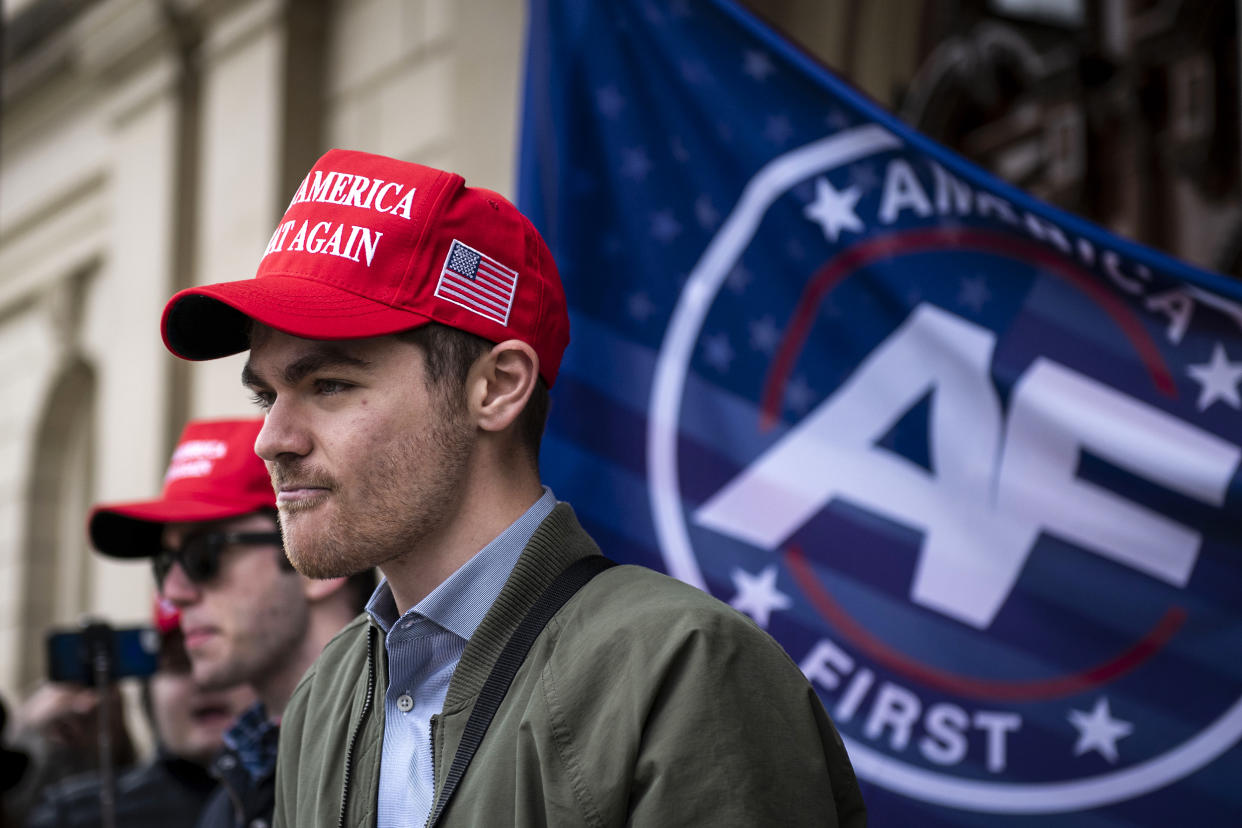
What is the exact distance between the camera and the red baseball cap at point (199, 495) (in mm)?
2996

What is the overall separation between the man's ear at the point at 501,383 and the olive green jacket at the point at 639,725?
20cm

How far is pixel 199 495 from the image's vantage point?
3.05 m

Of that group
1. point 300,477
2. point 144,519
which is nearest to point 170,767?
point 144,519

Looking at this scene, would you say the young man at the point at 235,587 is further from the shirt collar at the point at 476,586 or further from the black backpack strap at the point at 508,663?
the black backpack strap at the point at 508,663

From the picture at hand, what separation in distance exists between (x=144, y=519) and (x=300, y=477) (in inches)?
60.7

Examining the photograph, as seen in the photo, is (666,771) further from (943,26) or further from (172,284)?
(172,284)

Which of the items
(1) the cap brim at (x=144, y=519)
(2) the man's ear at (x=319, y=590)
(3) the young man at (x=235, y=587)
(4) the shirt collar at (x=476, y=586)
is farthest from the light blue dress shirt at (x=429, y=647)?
(1) the cap brim at (x=144, y=519)

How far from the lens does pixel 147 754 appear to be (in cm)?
679

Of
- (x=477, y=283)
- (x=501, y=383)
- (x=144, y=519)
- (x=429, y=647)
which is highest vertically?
(x=477, y=283)

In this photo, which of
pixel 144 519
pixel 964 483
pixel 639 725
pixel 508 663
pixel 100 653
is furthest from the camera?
pixel 100 653

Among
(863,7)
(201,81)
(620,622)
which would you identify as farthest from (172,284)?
(620,622)

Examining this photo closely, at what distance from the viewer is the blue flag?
274 centimetres

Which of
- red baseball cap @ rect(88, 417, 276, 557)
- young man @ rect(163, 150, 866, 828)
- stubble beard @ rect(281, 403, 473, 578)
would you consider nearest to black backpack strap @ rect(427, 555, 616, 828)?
young man @ rect(163, 150, 866, 828)

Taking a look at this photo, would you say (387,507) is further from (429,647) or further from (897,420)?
(897,420)
